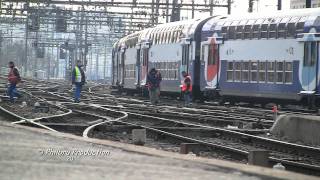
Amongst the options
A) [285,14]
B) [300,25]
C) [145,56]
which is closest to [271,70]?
[285,14]

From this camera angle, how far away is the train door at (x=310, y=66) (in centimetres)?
2397

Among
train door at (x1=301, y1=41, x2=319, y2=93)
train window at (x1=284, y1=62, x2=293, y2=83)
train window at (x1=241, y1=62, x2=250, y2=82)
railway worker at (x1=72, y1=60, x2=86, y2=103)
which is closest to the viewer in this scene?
train door at (x1=301, y1=41, x2=319, y2=93)

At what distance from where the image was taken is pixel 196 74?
1254 inches

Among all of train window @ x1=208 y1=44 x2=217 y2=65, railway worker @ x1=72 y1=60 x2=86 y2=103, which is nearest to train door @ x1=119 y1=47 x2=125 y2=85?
train window @ x1=208 y1=44 x2=217 y2=65

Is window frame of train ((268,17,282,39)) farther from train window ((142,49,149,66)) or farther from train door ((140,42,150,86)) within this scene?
train window ((142,49,149,66))

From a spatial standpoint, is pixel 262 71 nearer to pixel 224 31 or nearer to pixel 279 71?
pixel 279 71

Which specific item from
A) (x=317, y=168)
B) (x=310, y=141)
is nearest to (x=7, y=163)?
(x=317, y=168)

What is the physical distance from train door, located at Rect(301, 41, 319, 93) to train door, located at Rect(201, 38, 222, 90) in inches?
233

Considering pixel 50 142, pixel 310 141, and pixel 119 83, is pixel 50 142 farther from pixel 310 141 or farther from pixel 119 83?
pixel 119 83

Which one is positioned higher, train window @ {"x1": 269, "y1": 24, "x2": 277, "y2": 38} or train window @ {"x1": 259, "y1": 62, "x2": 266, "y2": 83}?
train window @ {"x1": 269, "y1": 24, "x2": 277, "y2": 38}

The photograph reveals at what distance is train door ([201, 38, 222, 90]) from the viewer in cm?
2977

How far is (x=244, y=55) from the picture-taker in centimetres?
2781

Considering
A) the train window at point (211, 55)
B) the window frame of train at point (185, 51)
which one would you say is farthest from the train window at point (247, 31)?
the window frame of train at point (185, 51)

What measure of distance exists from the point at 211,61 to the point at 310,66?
6.79 meters
